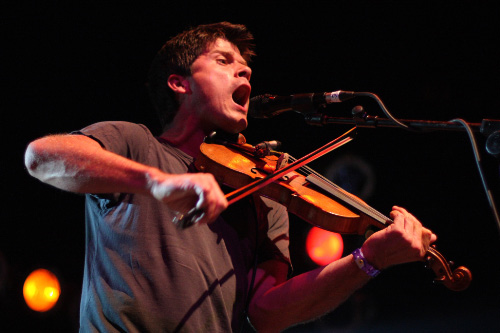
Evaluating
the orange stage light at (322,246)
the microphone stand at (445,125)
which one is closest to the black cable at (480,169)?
the microphone stand at (445,125)

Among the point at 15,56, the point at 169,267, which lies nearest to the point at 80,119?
the point at 15,56

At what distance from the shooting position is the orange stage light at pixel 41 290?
423 centimetres

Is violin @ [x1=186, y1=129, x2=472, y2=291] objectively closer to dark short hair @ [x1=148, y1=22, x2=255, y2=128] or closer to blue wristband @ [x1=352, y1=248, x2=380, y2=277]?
blue wristband @ [x1=352, y1=248, x2=380, y2=277]

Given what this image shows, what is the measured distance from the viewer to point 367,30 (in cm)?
390

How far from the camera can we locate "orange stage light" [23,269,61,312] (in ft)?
13.9

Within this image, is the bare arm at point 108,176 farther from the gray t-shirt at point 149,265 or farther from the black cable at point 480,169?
the black cable at point 480,169

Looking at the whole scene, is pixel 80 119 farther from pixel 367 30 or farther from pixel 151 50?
pixel 367 30

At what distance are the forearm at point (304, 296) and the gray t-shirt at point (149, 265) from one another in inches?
7.0

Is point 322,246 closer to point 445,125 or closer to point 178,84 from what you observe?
point 178,84

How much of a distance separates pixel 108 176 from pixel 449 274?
135 cm

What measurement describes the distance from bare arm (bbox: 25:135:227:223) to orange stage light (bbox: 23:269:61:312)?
10.6 feet

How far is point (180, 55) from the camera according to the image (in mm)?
2482

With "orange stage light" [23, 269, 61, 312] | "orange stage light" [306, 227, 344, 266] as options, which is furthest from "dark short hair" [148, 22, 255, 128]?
"orange stage light" [306, 227, 344, 266]

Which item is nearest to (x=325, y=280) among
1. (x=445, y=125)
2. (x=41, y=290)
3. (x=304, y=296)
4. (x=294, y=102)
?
(x=304, y=296)
